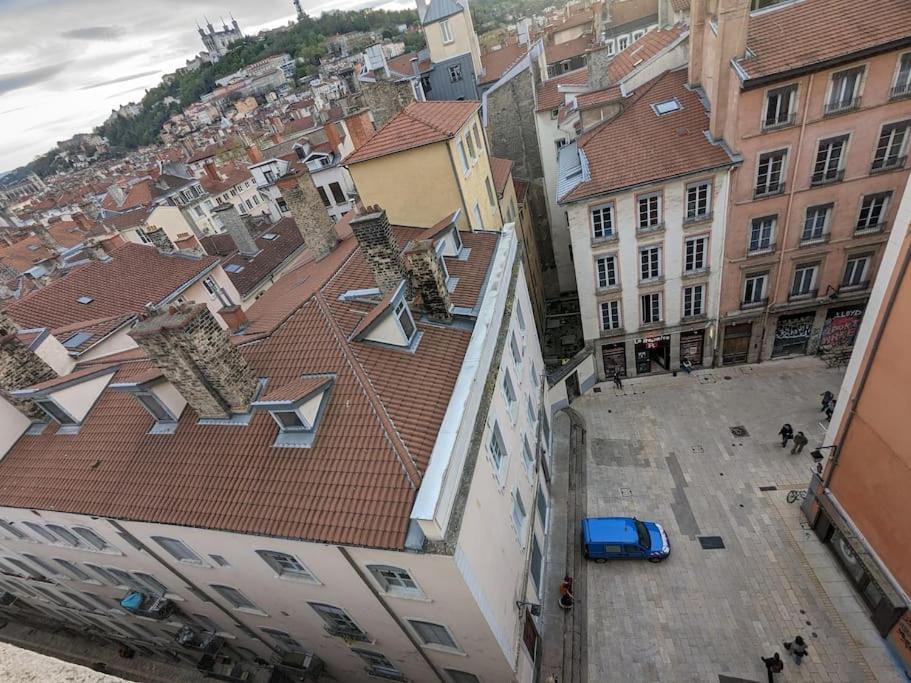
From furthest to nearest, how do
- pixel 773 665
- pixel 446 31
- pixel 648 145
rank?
1. pixel 446 31
2. pixel 648 145
3. pixel 773 665

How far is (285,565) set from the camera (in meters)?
12.7

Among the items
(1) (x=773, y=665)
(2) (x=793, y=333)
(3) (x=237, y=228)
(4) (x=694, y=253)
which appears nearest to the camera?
(1) (x=773, y=665)

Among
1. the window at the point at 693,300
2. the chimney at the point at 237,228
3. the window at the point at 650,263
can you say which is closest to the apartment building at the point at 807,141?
the window at the point at 693,300

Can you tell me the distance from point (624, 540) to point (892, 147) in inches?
848

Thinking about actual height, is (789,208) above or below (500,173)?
below

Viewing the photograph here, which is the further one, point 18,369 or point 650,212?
point 650,212

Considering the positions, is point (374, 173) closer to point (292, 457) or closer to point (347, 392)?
point (347, 392)

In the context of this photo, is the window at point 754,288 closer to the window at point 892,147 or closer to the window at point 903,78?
the window at point 892,147

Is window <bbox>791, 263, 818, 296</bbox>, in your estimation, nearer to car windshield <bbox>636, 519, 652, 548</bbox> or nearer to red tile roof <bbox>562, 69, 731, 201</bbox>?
red tile roof <bbox>562, 69, 731, 201</bbox>

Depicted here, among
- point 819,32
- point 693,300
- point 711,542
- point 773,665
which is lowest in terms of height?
point 711,542

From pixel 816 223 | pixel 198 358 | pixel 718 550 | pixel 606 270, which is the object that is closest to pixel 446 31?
pixel 606 270

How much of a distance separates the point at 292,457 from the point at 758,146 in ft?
78.4

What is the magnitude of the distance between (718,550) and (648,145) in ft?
64.1

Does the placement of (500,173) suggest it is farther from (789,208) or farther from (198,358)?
(198,358)
